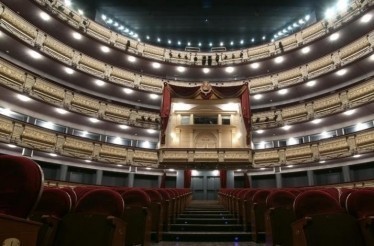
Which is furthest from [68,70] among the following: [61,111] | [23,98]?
[23,98]

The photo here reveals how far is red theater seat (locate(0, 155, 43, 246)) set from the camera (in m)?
1.38

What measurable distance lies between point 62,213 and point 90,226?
0.30m

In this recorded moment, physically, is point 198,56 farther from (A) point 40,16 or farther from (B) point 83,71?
(A) point 40,16

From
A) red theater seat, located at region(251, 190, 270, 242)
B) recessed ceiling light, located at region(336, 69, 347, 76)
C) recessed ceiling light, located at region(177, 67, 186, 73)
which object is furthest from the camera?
recessed ceiling light, located at region(177, 67, 186, 73)

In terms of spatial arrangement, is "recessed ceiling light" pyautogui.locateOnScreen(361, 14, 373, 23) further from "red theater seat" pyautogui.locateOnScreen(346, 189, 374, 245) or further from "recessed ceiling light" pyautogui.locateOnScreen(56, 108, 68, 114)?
"recessed ceiling light" pyautogui.locateOnScreen(56, 108, 68, 114)

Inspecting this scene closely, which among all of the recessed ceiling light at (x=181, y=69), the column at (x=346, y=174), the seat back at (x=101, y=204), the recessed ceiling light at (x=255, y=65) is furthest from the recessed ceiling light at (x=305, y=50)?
the seat back at (x=101, y=204)

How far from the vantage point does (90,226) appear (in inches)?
89.9

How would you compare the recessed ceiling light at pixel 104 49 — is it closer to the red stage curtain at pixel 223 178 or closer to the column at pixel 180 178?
the column at pixel 180 178

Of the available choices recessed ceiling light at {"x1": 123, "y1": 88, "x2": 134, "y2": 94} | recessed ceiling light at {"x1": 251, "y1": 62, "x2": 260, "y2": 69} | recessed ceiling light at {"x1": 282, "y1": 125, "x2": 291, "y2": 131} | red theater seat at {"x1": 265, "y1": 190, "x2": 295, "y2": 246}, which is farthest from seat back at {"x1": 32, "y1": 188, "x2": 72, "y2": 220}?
recessed ceiling light at {"x1": 251, "y1": 62, "x2": 260, "y2": 69}

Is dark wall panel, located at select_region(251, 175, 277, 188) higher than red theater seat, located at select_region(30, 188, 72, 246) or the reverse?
higher

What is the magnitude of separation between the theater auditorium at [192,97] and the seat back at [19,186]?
12.4 feet

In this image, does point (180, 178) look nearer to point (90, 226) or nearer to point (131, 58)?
point (131, 58)

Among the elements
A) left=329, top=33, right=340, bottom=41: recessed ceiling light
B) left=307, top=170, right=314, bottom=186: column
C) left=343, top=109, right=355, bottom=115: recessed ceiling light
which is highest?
left=329, top=33, right=340, bottom=41: recessed ceiling light

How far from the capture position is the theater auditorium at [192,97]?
11.9 m
